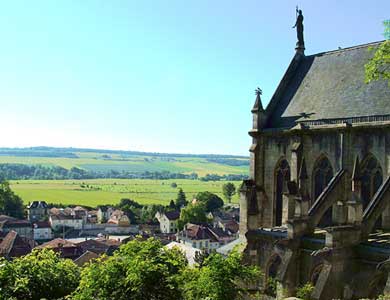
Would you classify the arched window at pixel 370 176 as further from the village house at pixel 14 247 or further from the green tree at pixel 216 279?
the village house at pixel 14 247

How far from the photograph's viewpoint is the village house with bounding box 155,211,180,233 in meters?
140

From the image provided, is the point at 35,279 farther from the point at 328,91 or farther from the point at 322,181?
the point at 328,91

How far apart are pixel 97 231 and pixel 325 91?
12052 centimetres

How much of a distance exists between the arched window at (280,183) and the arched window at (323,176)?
238 centimetres

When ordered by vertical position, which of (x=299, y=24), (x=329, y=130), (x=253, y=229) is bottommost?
(x=253, y=229)

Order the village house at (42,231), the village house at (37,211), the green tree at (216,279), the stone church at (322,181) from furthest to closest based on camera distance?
the village house at (37,211) < the village house at (42,231) < the stone church at (322,181) < the green tree at (216,279)

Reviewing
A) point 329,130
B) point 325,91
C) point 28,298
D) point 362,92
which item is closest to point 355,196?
point 329,130

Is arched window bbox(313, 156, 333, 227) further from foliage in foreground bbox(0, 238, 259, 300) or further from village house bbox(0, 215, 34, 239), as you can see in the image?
village house bbox(0, 215, 34, 239)

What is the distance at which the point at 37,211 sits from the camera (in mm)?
159750

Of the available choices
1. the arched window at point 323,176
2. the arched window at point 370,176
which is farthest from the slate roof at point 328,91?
the arched window at point 323,176

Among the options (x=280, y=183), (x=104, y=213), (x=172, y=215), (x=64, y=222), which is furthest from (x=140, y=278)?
(x=104, y=213)

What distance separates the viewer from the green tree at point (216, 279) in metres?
18.9

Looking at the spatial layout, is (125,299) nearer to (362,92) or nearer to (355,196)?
(355,196)

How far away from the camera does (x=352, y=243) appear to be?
77.7ft
